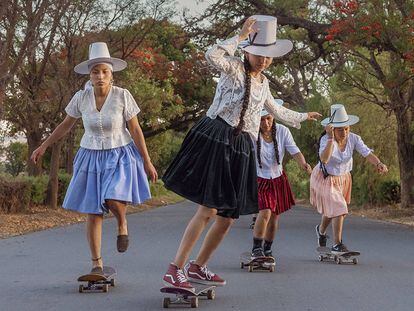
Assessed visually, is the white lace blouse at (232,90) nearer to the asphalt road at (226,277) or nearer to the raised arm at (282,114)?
the raised arm at (282,114)

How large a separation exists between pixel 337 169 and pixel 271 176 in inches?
46.9

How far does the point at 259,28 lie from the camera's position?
7.17 m

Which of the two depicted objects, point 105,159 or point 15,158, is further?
point 15,158

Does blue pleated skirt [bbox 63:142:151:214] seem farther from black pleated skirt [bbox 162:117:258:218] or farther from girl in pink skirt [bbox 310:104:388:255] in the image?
girl in pink skirt [bbox 310:104:388:255]

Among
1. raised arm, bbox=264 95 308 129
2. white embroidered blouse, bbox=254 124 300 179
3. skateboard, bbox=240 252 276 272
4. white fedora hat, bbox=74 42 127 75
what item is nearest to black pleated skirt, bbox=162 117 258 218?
raised arm, bbox=264 95 308 129

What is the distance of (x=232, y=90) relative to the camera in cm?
701

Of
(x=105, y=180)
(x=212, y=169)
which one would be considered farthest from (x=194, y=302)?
(x=105, y=180)

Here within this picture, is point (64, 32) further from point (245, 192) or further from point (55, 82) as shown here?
point (245, 192)

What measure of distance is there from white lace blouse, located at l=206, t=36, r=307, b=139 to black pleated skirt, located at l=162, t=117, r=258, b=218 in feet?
0.29

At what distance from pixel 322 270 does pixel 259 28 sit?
11.9ft

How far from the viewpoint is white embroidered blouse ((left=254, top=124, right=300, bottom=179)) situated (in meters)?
10.3

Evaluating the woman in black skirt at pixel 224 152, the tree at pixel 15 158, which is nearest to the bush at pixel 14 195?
the woman in black skirt at pixel 224 152

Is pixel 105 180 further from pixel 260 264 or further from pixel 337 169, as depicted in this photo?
pixel 337 169

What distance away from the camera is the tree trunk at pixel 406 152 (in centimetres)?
2702
